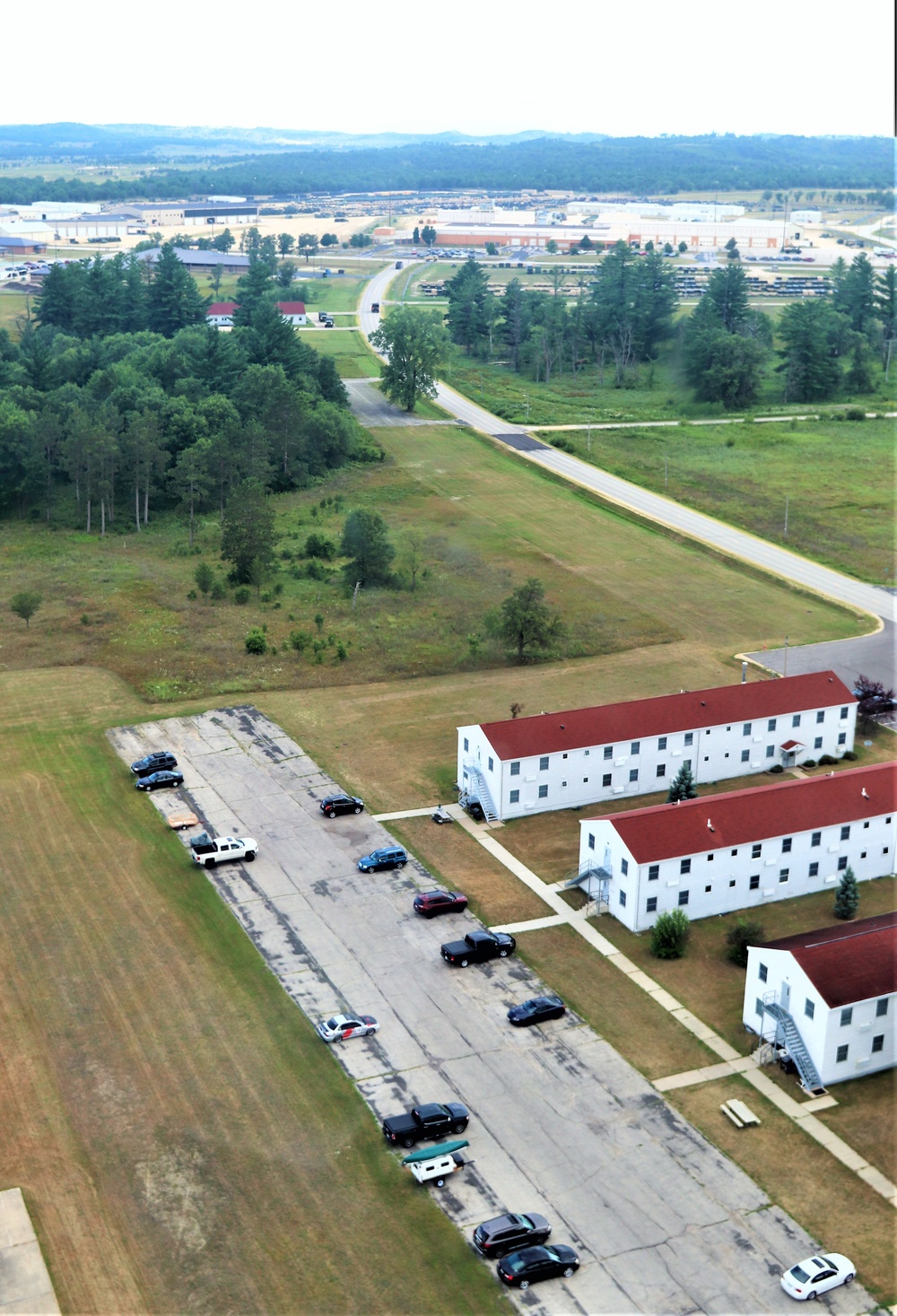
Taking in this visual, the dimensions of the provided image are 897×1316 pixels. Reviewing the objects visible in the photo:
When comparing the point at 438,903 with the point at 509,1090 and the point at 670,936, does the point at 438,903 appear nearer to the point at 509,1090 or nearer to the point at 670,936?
the point at 670,936

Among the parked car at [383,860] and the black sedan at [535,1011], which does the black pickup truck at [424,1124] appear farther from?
the parked car at [383,860]

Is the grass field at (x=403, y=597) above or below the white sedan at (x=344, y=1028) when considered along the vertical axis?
above

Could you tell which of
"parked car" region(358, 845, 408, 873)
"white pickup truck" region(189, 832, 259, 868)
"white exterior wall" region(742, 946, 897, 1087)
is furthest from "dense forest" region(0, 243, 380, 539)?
"white exterior wall" region(742, 946, 897, 1087)

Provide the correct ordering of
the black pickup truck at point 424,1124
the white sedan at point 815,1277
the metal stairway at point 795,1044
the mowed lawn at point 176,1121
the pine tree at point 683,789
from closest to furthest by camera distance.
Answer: the white sedan at point 815,1277 → the mowed lawn at point 176,1121 → the black pickup truck at point 424,1124 → the metal stairway at point 795,1044 → the pine tree at point 683,789

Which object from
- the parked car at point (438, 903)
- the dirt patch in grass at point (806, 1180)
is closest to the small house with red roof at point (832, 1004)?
the dirt patch in grass at point (806, 1180)

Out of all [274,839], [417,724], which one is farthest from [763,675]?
[274,839]

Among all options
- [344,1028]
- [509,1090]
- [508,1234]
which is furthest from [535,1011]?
[508,1234]
